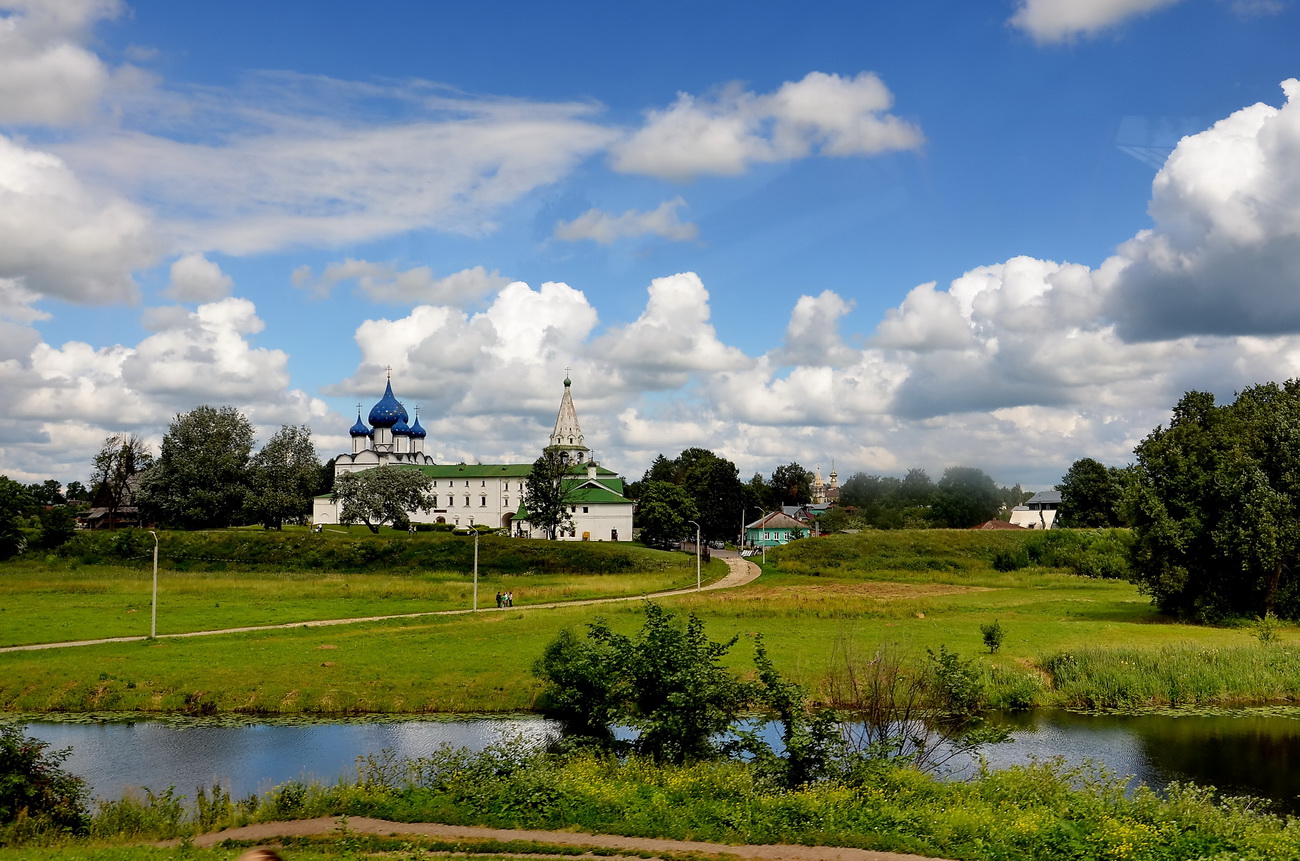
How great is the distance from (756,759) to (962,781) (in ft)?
16.9

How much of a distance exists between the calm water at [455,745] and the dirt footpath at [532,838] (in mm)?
5102

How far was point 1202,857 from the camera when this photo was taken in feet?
57.2

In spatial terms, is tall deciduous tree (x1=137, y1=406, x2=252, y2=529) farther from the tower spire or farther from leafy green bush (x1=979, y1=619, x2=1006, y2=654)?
leafy green bush (x1=979, y1=619, x2=1006, y2=654)

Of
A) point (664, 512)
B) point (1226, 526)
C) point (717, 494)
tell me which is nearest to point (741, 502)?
point (717, 494)

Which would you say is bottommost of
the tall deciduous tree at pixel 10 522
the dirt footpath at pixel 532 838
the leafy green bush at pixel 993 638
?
the dirt footpath at pixel 532 838

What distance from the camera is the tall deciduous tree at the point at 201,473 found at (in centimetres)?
10744

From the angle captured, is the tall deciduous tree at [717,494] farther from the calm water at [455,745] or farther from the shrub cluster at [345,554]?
the calm water at [455,745]

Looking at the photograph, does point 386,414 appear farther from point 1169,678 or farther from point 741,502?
Result: point 1169,678

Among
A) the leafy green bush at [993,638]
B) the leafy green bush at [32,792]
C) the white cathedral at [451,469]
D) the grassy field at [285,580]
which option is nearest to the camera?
the leafy green bush at [32,792]

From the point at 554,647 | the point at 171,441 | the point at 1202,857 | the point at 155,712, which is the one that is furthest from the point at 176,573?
the point at 1202,857

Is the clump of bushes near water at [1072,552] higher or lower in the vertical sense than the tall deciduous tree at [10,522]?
lower

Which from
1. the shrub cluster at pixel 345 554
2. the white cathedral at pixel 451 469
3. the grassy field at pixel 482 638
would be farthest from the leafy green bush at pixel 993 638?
the white cathedral at pixel 451 469

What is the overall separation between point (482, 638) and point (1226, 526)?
39.7 metres

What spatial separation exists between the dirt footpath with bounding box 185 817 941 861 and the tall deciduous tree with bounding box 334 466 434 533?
9780cm
